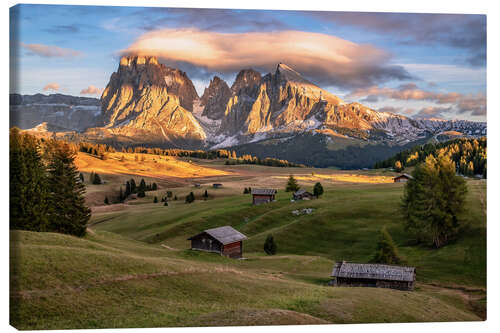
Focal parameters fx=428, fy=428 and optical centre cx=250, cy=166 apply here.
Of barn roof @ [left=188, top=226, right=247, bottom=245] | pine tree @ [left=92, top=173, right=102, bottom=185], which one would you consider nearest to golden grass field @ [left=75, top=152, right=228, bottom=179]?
pine tree @ [left=92, top=173, right=102, bottom=185]

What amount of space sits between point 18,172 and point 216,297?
47.9 ft

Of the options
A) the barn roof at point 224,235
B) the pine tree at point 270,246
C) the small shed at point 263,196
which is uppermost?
the small shed at point 263,196

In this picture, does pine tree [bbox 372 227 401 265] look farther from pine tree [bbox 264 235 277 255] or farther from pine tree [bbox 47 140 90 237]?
pine tree [bbox 47 140 90 237]

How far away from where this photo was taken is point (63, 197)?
41.9m

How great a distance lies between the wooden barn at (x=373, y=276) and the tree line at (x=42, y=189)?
85.2 ft

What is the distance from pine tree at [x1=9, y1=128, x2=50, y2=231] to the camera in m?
25.7

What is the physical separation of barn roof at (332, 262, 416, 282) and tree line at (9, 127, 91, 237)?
2605 centimetres

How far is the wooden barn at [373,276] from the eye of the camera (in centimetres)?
4044

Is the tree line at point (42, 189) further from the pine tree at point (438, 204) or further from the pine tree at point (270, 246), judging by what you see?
the pine tree at point (438, 204)

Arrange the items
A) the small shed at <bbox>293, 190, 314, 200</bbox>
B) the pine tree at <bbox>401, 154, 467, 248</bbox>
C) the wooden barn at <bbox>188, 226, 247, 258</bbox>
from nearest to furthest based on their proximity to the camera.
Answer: the pine tree at <bbox>401, 154, 467, 248</bbox> < the wooden barn at <bbox>188, 226, 247, 258</bbox> < the small shed at <bbox>293, 190, 314, 200</bbox>

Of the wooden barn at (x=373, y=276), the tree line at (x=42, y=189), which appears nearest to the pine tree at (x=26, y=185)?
the tree line at (x=42, y=189)

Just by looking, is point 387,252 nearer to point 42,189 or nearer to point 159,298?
point 159,298

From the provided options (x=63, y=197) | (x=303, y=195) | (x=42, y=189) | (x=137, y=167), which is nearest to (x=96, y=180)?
(x=137, y=167)
